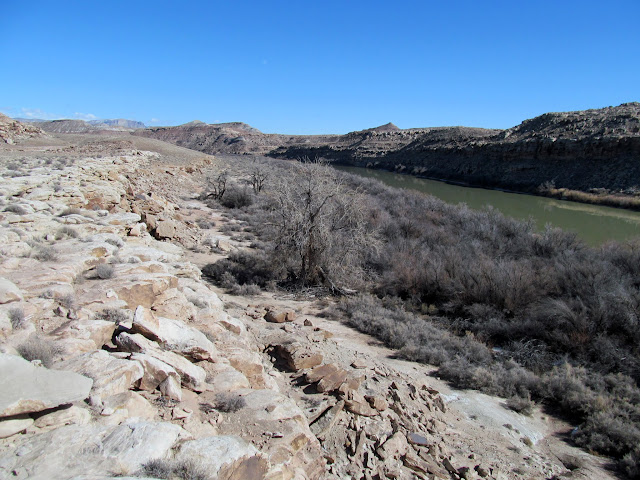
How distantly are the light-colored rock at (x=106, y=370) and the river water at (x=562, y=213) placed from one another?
18.7 meters

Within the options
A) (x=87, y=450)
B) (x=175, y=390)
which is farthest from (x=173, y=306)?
(x=87, y=450)

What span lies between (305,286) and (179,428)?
725cm

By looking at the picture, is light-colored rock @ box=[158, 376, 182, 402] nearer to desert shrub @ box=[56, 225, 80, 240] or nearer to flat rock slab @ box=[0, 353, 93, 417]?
flat rock slab @ box=[0, 353, 93, 417]

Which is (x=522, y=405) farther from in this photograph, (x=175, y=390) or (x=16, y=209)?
(x=16, y=209)

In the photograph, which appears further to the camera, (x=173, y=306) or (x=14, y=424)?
(x=173, y=306)

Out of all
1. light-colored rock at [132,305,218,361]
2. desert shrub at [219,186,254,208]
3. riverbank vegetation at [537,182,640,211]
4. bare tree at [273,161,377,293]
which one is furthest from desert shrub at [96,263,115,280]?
riverbank vegetation at [537,182,640,211]

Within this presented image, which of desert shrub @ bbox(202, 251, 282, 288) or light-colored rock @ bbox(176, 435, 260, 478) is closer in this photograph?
light-colored rock @ bbox(176, 435, 260, 478)

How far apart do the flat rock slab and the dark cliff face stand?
123 feet

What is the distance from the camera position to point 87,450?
237cm

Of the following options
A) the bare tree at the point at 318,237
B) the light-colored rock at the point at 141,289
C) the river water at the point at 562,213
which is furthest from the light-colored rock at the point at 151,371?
the river water at the point at 562,213

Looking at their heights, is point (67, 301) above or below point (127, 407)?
above

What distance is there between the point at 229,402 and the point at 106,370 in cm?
105

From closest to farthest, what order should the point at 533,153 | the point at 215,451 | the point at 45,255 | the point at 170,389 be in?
the point at 215,451 < the point at 170,389 < the point at 45,255 < the point at 533,153

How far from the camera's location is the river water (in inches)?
820
